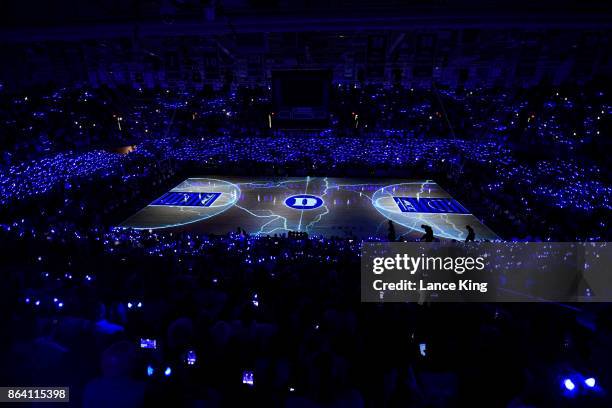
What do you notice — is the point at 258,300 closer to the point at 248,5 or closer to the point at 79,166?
the point at 248,5

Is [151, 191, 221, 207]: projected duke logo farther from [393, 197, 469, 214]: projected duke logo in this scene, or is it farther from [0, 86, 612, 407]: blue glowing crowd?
[393, 197, 469, 214]: projected duke logo

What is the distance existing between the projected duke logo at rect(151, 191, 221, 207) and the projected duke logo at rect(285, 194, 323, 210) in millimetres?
3494

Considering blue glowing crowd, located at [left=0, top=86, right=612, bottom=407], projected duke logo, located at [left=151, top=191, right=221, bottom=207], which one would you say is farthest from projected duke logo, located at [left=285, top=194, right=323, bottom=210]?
blue glowing crowd, located at [left=0, top=86, right=612, bottom=407]

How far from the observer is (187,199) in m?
14.8

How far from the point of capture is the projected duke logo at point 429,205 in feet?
44.1

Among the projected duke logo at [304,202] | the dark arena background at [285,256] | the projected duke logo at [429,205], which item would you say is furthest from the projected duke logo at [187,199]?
the projected duke logo at [429,205]

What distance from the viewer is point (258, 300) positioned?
5.25 meters

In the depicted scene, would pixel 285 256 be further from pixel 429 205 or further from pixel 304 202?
pixel 429 205

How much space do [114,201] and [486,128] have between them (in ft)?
54.8

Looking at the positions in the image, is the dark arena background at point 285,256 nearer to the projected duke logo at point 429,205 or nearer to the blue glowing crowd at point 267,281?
the blue glowing crowd at point 267,281

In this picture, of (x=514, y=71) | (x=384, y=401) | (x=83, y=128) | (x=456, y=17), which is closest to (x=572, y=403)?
(x=384, y=401)

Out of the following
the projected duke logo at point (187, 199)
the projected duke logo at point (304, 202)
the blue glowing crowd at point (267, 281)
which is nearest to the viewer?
the blue glowing crowd at point (267, 281)

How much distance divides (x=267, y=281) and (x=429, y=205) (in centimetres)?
1028

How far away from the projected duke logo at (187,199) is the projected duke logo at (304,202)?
3494 mm
